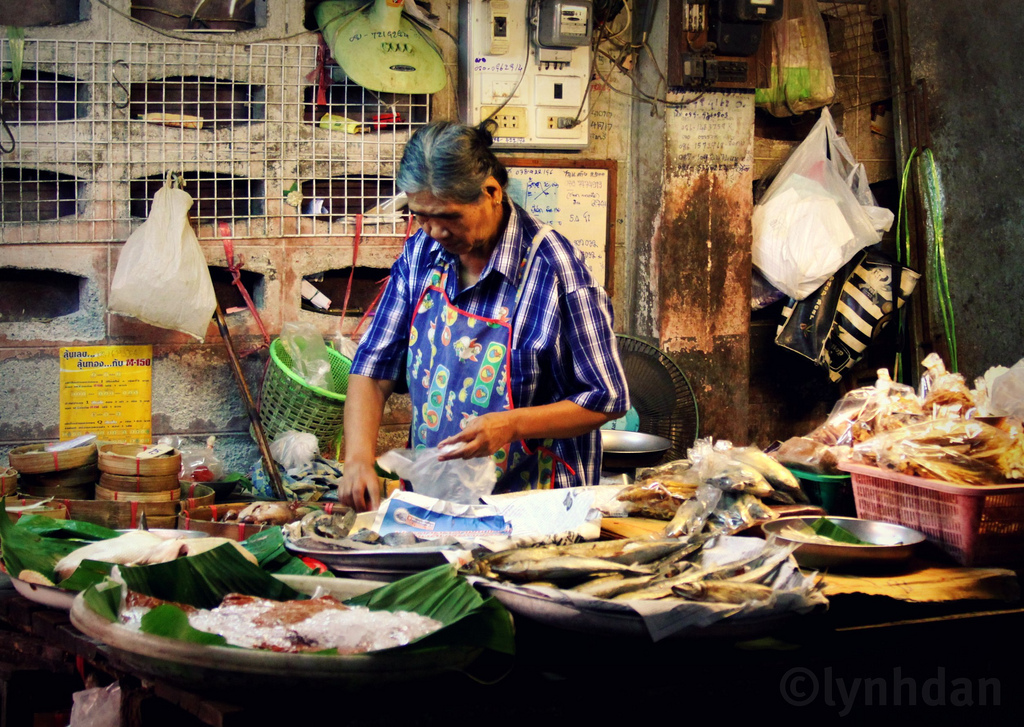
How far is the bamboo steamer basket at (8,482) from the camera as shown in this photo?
11.0ft

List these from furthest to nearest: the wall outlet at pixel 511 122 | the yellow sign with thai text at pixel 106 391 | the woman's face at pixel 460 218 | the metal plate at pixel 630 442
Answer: the wall outlet at pixel 511 122
the yellow sign with thai text at pixel 106 391
the metal plate at pixel 630 442
the woman's face at pixel 460 218

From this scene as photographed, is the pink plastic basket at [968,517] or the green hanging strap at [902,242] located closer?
the pink plastic basket at [968,517]

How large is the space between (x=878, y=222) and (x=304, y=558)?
13.9 feet

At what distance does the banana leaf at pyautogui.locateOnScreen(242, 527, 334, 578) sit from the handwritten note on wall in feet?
10.9

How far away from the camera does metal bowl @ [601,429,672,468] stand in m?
3.75

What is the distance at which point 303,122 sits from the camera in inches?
188

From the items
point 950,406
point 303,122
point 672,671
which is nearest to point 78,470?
point 303,122

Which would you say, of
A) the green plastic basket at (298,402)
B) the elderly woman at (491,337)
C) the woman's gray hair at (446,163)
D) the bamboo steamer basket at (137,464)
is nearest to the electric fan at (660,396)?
the green plastic basket at (298,402)

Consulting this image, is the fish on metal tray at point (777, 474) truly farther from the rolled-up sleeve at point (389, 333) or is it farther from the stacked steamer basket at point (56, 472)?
the stacked steamer basket at point (56, 472)

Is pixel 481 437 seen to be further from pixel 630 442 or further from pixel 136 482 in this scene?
pixel 136 482

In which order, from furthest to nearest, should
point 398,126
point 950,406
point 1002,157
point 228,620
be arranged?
point 1002,157
point 398,126
point 950,406
point 228,620

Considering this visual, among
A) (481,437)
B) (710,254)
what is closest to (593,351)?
(481,437)

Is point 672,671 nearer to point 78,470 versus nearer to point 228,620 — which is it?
point 228,620

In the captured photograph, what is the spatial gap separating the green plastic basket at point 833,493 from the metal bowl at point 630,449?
3.77 feet
